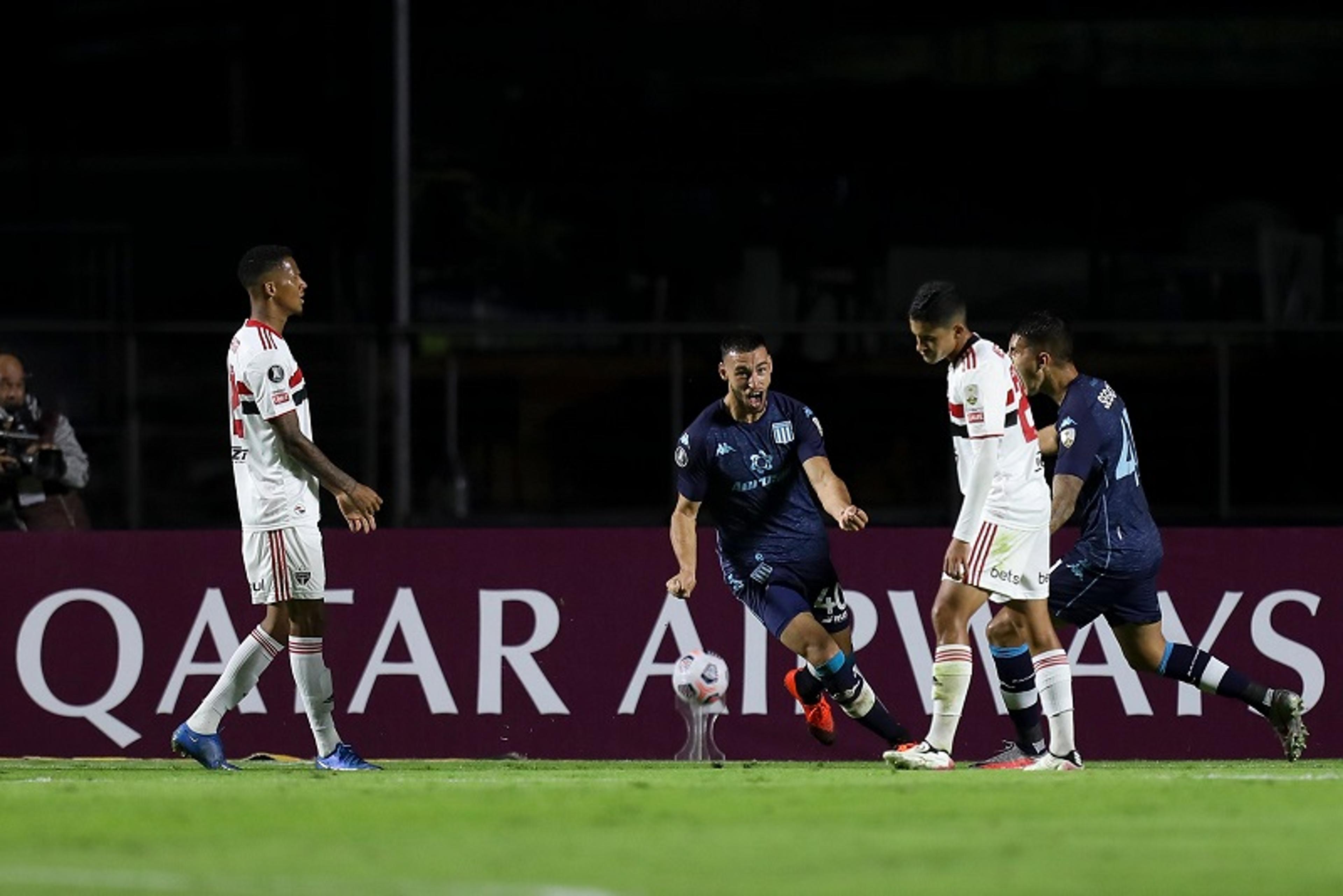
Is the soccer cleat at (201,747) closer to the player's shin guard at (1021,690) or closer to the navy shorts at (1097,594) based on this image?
the player's shin guard at (1021,690)

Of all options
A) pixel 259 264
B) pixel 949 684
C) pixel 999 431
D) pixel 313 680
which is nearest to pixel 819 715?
pixel 949 684

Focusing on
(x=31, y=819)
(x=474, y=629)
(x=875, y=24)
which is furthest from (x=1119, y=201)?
(x=31, y=819)

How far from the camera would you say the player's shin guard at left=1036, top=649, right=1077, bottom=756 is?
1254cm

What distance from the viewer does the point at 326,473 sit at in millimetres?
12602

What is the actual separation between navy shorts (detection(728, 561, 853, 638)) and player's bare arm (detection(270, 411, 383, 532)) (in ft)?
6.18

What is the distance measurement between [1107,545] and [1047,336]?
0.99 meters

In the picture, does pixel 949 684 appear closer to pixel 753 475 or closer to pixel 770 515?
pixel 770 515

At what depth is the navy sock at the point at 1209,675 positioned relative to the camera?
13.2m

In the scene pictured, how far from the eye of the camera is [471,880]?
812 cm

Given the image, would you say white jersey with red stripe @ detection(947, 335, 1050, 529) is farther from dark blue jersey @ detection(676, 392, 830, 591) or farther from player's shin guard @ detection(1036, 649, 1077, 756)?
dark blue jersey @ detection(676, 392, 830, 591)

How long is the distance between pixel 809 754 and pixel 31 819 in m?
5.72

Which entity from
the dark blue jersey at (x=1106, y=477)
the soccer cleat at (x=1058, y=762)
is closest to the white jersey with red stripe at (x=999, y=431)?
the dark blue jersey at (x=1106, y=477)

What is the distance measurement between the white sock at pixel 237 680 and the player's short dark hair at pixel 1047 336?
3.65 metres

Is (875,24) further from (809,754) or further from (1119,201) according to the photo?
(809,754)
